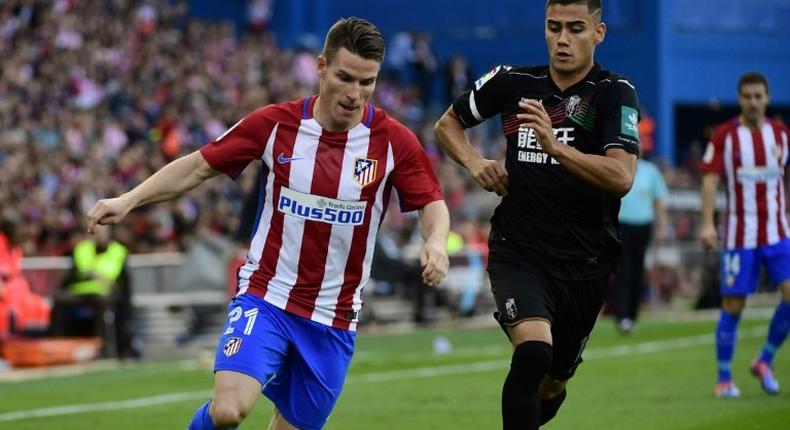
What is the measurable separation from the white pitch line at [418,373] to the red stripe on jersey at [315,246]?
5.11m

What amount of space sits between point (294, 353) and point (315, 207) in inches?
27.5

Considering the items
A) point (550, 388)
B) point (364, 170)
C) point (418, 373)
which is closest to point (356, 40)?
point (364, 170)

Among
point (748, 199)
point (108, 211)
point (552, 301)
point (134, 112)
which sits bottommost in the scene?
point (134, 112)

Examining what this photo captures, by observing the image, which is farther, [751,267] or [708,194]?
[708,194]

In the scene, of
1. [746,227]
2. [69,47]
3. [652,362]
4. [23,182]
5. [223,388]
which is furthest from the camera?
[69,47]

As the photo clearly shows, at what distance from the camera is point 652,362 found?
15727mm

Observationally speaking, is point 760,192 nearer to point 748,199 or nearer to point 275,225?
point 748,199

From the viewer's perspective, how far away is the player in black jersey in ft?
25.2

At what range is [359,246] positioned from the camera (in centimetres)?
750

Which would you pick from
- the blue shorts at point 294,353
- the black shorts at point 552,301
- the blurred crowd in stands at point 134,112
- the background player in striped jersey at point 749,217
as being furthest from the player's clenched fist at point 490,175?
the blurred crowd in stands at point 134,112

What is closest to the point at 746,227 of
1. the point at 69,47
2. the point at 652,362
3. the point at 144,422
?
the point at 652,362

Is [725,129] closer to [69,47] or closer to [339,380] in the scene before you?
[339,380]

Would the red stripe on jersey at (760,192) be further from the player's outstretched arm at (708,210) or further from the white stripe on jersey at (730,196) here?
the player's outstretched arm at (708,210)

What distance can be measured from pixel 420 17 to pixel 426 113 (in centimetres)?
500
